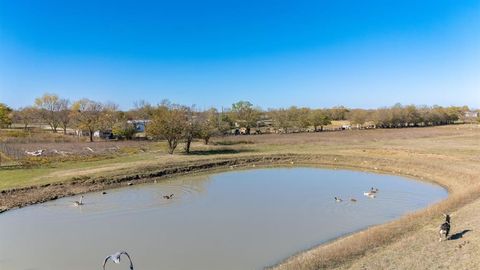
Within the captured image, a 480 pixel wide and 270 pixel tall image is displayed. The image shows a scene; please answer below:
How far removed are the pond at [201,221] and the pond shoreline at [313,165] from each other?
1356 mm

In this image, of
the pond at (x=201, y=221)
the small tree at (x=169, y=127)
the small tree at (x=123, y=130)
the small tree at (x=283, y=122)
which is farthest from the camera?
the small tree at (x=283, y=122)

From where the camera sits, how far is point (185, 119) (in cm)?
5225

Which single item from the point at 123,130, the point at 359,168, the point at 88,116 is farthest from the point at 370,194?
the point at 88,116

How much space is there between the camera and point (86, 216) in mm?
22672

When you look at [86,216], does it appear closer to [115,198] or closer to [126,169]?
[115,198]

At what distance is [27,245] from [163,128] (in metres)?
31.1

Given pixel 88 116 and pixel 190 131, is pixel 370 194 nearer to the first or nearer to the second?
pixel 190 131

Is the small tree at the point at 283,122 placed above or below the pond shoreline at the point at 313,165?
above

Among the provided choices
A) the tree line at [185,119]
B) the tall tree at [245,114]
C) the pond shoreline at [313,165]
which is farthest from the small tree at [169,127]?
the tall tree at [245,114]

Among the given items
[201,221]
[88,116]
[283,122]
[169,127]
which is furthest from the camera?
[283,122]

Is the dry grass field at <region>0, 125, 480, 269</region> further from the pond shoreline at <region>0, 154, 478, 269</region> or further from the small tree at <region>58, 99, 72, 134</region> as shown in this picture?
the small tree at <region>58, 99, 72, 134</region>

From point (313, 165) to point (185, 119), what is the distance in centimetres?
1835

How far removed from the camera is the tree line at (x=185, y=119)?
5047 cm

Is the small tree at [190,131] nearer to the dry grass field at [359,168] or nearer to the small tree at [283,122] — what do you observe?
the dry grass field at [359,168]
